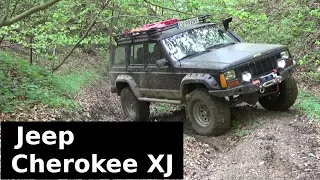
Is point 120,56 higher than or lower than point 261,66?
higher

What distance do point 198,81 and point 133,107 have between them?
3.21 metres

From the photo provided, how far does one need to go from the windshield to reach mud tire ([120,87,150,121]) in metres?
2.12

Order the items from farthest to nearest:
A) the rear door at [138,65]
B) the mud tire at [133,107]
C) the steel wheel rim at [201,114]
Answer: the mud tire at [133,107] → the rear door at [138,65] → the steel wheel rim at [201,114]

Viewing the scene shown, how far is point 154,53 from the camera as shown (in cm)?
843

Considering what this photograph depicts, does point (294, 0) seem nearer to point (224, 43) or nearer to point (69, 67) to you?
point (224, 43)

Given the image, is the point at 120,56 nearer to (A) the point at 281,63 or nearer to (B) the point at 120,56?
(B) the point at 120,56

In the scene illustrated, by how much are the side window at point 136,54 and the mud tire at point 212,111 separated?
2.05 metres

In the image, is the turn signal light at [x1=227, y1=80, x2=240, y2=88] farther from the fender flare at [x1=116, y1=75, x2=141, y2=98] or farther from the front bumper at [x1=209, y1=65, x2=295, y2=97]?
the fender flare at [x1=116, y1=75, x2=141, y2=98]

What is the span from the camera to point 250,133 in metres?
6.88

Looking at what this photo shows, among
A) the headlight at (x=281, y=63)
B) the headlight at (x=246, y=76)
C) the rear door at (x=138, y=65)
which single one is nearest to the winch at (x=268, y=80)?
the headlight at (x=246, y=76)

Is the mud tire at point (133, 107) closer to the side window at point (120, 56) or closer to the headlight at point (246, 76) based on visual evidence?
the side window at point (120, 56)

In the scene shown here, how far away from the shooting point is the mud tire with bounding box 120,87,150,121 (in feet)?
31.8

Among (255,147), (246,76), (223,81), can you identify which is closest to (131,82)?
(223,81)

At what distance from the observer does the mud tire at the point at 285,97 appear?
7.65m
